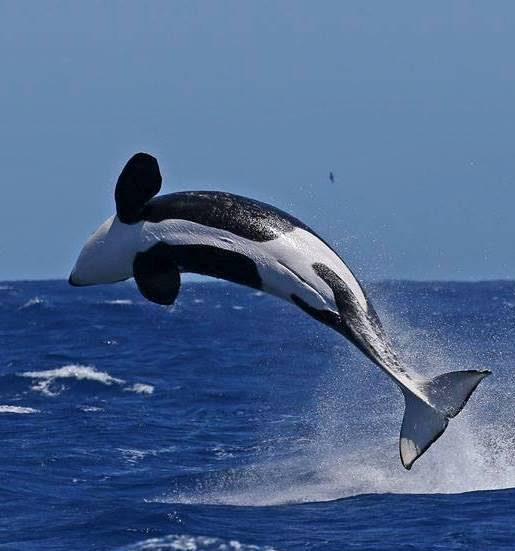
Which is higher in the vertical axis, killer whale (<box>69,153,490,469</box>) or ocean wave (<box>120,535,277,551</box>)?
killer whale (<box>69,153,490,469</box>)

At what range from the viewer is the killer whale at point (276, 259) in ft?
40.6

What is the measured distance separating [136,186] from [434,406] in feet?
10.9

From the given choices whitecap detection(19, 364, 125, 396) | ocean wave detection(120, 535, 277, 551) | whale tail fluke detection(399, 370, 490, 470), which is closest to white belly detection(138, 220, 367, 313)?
whale tail fluke detection(399, 370, 490, 470)

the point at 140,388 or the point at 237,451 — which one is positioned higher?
the point at 237,451

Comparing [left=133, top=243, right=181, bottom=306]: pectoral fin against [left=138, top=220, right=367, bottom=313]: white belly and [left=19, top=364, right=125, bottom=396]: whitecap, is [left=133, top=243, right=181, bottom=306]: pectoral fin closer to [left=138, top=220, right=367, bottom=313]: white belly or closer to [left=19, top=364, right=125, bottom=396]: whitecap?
[left=138, top=220, right=367, bottom=313]: white belly

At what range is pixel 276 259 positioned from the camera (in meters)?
12.4

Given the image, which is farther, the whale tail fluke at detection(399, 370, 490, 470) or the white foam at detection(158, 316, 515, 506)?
the white foam at detection(158, 316, 515, 506)

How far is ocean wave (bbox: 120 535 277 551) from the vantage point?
14262mm

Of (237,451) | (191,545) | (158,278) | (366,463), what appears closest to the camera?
(158,278)

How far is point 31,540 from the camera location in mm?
15164

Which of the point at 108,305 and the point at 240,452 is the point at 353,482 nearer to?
the point at 240,452

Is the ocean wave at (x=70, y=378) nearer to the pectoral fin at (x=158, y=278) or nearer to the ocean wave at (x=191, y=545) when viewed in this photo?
the ocean wave at (x=191, y=545)

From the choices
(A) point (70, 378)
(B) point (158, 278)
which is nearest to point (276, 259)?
(B) point (158, 278)

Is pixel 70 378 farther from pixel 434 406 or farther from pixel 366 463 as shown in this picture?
pixel 434 406
